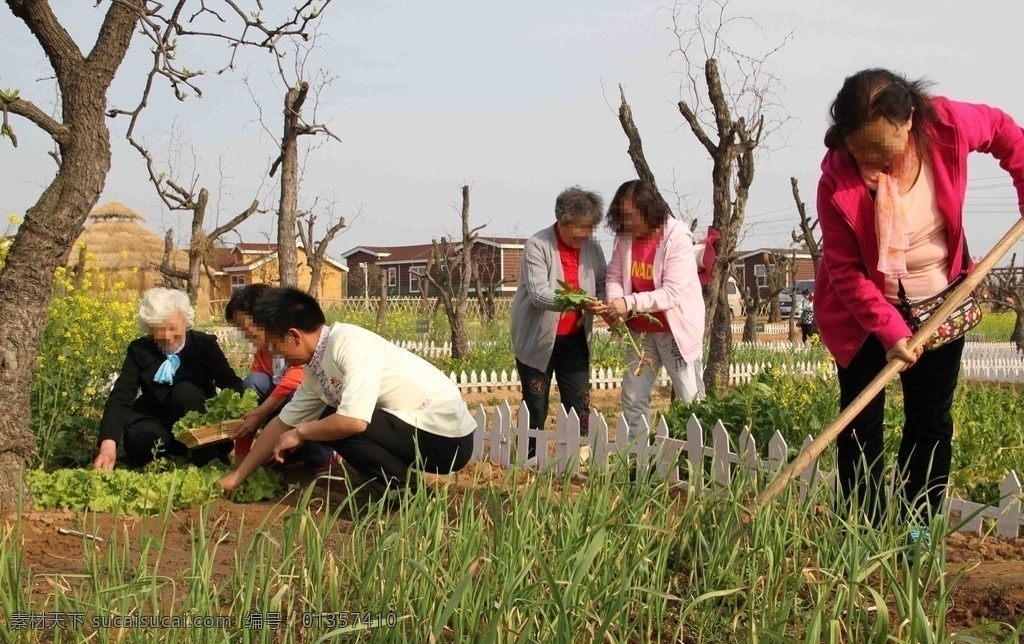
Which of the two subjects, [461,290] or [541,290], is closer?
[541,290]

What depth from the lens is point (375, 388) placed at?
138 inches

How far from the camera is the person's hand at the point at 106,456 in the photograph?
13.4ft

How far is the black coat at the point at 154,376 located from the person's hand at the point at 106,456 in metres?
0.13

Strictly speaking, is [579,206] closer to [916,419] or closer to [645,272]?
[645,272]

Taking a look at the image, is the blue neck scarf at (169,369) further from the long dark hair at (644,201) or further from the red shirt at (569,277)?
the long dark hair at (644,201)

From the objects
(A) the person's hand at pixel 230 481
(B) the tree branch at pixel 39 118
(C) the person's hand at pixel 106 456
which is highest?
(B) the tree branch at pixel 39 118

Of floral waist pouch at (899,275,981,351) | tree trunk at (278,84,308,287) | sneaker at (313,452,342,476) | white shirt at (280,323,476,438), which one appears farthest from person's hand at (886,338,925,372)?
tree trunk at (278,84,308,287)

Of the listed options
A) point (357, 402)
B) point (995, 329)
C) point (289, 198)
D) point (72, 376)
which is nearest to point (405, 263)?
point (995, 329)

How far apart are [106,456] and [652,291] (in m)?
2.54

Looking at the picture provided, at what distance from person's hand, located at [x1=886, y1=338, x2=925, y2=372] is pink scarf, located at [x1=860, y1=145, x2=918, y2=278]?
0.28m

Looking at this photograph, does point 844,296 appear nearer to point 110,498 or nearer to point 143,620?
point 143,620

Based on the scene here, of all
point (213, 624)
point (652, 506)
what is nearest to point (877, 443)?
point (652, 506)

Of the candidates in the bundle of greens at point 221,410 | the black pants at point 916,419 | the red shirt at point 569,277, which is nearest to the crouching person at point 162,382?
the bundle of greens at point 221,410

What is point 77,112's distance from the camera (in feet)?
12.6
